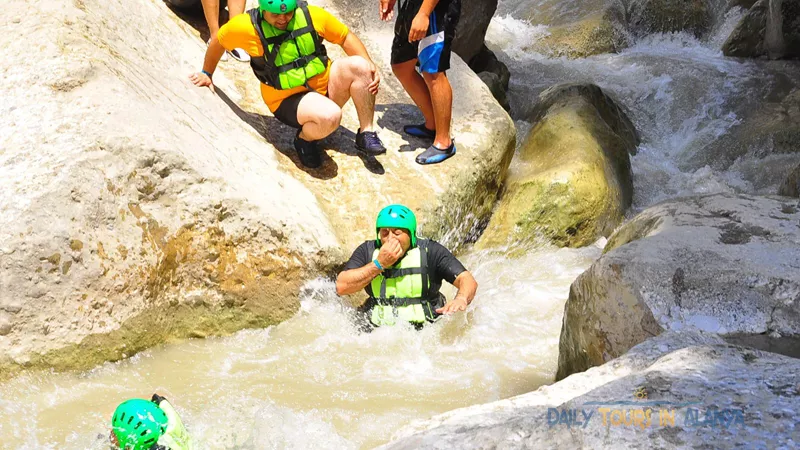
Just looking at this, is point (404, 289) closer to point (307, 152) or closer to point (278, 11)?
point (307, 152)

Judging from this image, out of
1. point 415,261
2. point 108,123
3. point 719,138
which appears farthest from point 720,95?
point 108,123

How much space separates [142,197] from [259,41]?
1246 millimetres

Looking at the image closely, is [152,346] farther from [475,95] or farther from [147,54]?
[475,95]

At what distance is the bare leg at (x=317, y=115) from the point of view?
4.71 metres

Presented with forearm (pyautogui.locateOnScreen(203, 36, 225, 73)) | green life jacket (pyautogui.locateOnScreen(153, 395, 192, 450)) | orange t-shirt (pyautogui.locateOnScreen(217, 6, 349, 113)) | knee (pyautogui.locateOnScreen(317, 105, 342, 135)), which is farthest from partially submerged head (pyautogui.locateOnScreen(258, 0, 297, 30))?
green life jacket (pyautogui.locateOnScreen(153, 395, 192, 450))

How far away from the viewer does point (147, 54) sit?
15.7 feet

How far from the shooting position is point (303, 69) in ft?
15.6

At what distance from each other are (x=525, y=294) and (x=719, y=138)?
4.26 meters

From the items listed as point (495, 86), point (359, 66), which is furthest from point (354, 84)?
point (495, 86)

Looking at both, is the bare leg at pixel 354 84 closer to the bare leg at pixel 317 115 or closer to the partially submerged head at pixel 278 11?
the bare leg at pixel 317 115

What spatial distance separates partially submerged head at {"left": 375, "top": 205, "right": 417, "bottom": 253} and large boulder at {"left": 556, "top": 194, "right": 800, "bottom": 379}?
987 mm

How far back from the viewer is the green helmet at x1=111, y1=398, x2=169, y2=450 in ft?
9.56

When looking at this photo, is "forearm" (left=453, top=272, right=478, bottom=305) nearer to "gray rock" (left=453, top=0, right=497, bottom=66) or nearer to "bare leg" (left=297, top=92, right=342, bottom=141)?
"bare leg" (left=297, top=92, right=342, bottom=141)

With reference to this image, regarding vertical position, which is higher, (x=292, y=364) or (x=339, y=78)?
(x=339, y=78)
